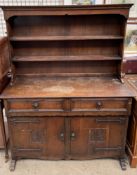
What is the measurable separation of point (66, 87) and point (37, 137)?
60 cm

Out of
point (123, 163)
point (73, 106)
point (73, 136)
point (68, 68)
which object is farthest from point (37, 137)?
point (123, 163)

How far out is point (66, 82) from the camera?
82.0 inches

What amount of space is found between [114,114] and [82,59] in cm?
68

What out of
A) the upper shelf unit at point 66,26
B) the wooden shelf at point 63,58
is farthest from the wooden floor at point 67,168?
the upper shelf unit at point 66,26

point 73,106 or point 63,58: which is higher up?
point 63,58

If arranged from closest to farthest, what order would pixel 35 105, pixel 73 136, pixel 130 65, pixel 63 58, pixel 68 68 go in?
pixel 35 105, pixel 73 136, pixel 63 58, pixel 68 68, pixel 130 65

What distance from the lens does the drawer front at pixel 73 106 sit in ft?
5.87

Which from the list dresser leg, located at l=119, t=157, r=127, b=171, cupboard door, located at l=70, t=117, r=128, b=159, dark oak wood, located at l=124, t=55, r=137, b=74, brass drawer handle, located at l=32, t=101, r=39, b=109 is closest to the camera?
brass drawer handle, located at l=32, t=101, r=39, b=109

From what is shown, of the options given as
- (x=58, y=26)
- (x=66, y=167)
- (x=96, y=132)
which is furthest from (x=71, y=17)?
(x=66, y=167)

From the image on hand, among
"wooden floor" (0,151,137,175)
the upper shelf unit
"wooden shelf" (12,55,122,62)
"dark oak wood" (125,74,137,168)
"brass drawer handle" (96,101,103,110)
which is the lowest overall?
"wooden floor" (0,151,137,175)

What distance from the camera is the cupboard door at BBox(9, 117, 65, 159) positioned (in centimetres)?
188

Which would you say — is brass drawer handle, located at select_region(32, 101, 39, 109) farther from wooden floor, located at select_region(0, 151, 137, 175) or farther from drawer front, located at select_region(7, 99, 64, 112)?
wooden floor, located at select_region(0, 151, 137, 175)

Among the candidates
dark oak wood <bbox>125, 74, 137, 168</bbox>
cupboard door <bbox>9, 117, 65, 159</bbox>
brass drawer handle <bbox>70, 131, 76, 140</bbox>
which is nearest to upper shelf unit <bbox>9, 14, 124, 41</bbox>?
dark oak wood <bbox>125, 74, 137, 168</bbox>

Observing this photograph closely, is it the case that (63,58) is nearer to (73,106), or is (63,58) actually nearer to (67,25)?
(67,25)
